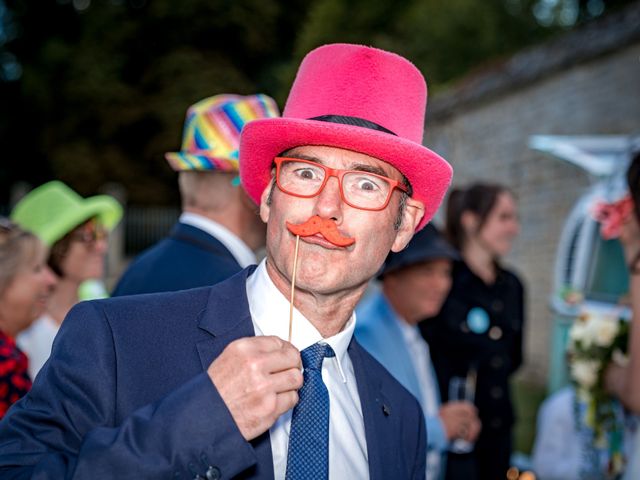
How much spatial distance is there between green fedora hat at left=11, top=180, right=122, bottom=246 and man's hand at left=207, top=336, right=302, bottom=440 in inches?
116

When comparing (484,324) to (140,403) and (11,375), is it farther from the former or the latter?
(140,403)

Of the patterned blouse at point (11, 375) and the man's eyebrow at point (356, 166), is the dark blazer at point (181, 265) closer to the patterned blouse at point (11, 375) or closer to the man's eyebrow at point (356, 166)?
the patterned blouse at point (11, 375)

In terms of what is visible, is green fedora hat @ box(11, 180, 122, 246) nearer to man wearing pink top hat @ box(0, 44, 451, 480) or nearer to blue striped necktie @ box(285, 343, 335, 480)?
man wearing pink top hat @ box(0, 44, 451, 480)

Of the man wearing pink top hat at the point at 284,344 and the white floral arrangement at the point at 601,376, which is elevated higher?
the man wearing pink top hat at the point at 284,344

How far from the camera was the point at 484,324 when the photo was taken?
16.4 feet

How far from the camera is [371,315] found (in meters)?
3.73

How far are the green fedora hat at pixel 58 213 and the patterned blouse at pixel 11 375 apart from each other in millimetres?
1336

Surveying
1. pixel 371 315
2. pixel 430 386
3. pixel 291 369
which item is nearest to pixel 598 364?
pixel 430 386

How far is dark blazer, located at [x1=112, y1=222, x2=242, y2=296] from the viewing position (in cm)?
286

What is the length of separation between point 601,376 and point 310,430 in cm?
265

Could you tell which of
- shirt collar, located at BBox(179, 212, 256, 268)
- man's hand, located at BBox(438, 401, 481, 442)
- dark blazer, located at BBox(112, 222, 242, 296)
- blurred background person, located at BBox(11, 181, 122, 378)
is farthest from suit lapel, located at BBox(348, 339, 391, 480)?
blurred background person, located at BBox(11, 181, 122, 378)

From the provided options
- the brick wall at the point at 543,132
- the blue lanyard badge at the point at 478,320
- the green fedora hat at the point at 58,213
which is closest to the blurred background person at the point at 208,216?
the green fedora hat at the point at 58,213

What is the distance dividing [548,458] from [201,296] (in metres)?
4.20

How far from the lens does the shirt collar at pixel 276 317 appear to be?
6.56 ft
